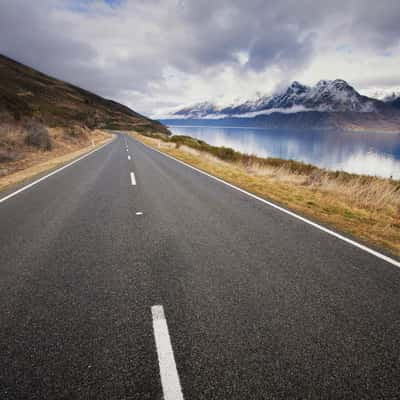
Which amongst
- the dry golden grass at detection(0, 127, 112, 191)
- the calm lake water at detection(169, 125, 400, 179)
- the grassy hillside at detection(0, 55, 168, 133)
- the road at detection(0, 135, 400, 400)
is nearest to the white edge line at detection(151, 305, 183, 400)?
the road at detection(0, 135, 400, 400)

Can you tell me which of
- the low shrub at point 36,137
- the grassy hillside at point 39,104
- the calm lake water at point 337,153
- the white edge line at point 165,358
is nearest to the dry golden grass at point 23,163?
the low shrub at point 36,137

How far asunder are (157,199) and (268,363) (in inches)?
213

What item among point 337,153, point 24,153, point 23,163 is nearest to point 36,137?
point 24,153

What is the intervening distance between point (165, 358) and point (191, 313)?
0.58 metres

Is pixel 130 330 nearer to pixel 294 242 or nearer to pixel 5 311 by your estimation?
pixel 5 311

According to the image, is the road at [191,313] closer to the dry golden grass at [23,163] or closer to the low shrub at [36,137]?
the dry golden grass at [23,163]

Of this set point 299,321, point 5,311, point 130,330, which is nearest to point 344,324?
point 299,321

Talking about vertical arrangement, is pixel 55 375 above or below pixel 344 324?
above

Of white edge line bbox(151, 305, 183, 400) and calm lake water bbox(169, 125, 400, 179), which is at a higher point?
white edge line bbox(151, 305, 183, 400)

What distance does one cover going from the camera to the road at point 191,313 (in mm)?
1822

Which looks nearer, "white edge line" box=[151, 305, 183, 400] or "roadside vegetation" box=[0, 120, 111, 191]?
"white edge line" box=[151, 305, 183, 400]

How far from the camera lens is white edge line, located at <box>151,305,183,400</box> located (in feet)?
5.68

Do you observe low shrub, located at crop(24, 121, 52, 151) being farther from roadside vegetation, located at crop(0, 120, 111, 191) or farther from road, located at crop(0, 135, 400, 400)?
road, located at crop(0, 135, 400, 400)

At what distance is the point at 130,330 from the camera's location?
7.55 feet
